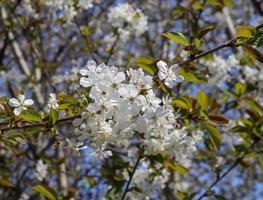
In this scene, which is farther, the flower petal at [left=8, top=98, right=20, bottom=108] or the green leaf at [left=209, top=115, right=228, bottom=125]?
the green leaf at [left=209, top=115, right=228, bottom=125]

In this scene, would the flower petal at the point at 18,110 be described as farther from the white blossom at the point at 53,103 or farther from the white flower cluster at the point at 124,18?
the white flower cluster at the point at 124,18

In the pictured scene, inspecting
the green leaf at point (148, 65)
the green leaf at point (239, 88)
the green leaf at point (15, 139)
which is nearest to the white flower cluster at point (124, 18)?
the green leaf at point (239, 88)

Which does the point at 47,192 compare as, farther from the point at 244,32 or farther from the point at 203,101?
the point at 244,32

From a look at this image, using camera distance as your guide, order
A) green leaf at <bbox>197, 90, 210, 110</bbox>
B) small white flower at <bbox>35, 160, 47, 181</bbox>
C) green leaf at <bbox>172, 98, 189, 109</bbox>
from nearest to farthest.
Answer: green leaf at <bbox>172, 98, 189, 109</bbox>, green leaf at <bbox>197, 90, 210, 110</bbox>, small white flower at <bbox>35, 160, 47, 181</bbox>

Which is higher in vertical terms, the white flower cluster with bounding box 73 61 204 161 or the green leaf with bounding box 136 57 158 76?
the green leaf with bounding box 136 57 158 76

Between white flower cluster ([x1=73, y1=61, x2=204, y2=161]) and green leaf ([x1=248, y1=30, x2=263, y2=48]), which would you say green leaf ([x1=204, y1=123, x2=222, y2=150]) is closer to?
white flower cluster ([x1=73, y1=61, x2=204, y2=161])

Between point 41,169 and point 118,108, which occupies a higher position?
point 41,169

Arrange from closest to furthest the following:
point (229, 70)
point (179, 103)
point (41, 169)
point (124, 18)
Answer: point (179, 103)
point (41, 169)
point (124, 18)
point (229, 70)

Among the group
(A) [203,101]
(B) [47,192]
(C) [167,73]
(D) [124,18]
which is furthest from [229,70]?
(C) [167,73]

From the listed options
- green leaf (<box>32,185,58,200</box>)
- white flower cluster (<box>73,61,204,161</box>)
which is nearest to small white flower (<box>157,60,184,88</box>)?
white flower cluster (<box>73,61,204,161</box>)
